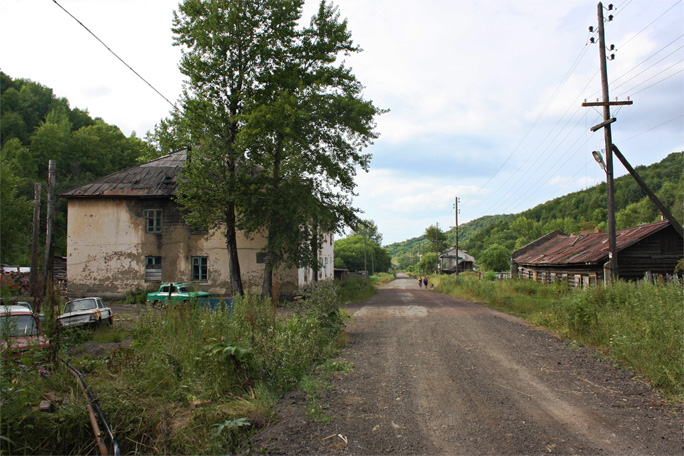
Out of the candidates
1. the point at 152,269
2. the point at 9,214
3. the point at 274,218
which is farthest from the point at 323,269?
the point at 9,214

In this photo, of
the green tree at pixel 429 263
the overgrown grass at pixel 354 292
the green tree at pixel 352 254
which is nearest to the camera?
the overgrown grass at pixel 354 292

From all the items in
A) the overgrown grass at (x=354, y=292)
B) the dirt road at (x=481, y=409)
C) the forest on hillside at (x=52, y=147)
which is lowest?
the overgrown grass at (x=354, y=292)

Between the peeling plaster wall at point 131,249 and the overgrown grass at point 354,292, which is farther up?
the peeling plaster wall at point 131,249

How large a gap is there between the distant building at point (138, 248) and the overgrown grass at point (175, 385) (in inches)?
684

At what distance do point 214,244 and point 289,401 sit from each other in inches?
787

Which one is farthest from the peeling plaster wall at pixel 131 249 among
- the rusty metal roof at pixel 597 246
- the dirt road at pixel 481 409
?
the dirt road at pixel 481 409

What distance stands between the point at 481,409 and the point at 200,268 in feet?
71.0

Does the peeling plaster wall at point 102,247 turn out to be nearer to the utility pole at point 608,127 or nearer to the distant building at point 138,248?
the distant building at point 138,248

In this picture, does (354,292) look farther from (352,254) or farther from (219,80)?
(352,254)

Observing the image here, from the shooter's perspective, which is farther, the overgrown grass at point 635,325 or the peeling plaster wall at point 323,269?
the peeling plaster wall at point 323,269

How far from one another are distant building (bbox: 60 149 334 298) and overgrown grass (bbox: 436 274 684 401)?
16.8 metres

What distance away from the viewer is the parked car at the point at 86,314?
39.0ft

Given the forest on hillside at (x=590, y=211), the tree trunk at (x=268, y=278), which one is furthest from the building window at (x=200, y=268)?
the forest on hillside at (x=590, y=211)

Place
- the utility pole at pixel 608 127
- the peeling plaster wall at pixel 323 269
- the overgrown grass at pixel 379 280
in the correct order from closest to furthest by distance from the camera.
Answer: the utility pole at pixel 608 127 → the peeling plaster wall at pixel 323 269 → the overgrown grass at pixel 379 280
